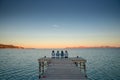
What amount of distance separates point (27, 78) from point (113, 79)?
715 inches

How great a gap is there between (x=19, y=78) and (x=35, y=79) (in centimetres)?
342

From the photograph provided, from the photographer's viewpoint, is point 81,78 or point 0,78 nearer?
point 81,78

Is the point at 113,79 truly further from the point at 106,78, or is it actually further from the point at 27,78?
the point at 27,78

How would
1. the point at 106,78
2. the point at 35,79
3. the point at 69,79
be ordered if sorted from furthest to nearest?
the point at 106,78 < the point at 35,79 < the point at 69,79

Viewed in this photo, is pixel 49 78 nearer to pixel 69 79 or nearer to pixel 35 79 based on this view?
pixel 69 79

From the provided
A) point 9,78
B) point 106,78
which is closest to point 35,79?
point 9,78

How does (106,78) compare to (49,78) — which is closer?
(49,78)

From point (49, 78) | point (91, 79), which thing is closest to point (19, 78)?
point (91, 79)

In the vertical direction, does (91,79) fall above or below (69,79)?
below

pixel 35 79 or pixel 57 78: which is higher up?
pixel 57 78

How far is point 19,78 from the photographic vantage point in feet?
94.6

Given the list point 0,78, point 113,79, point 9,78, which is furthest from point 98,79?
point 0,78

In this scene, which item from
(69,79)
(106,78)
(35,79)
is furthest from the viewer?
(106,78)

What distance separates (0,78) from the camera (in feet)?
94.3
